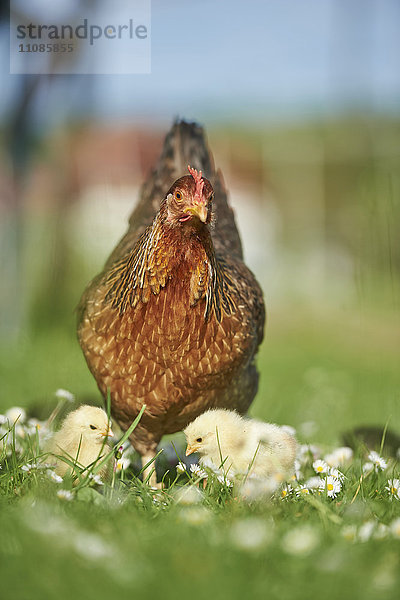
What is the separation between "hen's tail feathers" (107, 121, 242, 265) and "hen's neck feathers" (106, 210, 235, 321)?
0.84 metres

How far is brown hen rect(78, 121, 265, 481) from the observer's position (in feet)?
8.64

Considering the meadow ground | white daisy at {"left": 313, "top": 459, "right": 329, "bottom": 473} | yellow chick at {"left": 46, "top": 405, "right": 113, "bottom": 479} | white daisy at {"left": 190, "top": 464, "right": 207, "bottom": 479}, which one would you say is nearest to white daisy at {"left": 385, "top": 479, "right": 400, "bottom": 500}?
the meadow ground

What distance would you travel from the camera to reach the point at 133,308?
2707 millimetres

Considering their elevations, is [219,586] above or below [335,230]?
below

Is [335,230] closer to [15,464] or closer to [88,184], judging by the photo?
[88,184]

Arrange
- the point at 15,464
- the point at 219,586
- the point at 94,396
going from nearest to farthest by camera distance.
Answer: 1. the point at 219,586
2. the point at 15,464
3. the point at 94,396

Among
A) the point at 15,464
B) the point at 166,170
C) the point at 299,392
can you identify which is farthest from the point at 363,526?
the point at 299,392

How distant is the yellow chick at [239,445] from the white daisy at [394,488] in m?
0.39

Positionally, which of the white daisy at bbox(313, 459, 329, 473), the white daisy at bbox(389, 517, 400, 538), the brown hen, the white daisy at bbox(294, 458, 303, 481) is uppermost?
the brown hen

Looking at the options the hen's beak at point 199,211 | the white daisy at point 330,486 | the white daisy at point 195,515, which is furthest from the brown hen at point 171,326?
the white daisy at point 195,515

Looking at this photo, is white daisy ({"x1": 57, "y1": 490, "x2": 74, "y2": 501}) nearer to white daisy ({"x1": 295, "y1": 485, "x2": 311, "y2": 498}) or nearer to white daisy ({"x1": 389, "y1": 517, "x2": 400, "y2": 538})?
white daisy ({"x1": 295, "y1": 485, "x2": 311, "y2": 498})

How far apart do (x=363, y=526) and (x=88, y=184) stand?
514 centimetres

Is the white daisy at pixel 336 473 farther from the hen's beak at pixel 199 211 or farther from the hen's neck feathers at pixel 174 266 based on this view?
the hen's beak at pixel 199 211

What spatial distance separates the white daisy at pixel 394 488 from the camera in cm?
252
